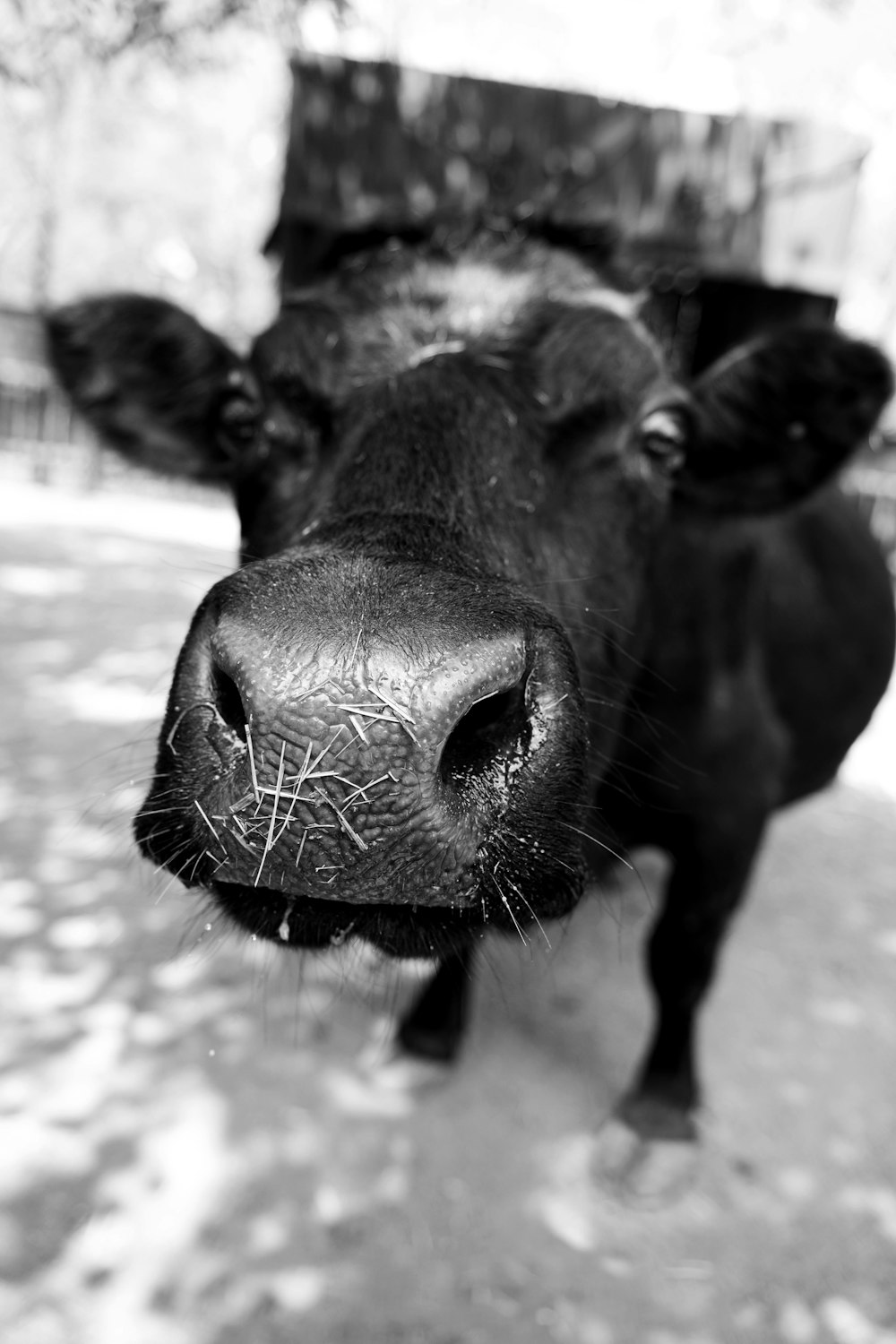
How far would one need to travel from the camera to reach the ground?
257cm

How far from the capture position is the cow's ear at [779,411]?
2766 millimetres

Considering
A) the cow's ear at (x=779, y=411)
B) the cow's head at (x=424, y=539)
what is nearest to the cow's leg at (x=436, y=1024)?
the cow's head at (x=424, y=539)

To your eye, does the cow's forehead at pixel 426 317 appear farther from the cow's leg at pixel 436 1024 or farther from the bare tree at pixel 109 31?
the cow's leg at pixel 436 1024

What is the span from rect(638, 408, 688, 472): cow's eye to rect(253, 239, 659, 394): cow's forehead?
0.12m

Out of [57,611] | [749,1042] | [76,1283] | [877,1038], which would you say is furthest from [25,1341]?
[57,611]

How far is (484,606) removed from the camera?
1372 millimetres

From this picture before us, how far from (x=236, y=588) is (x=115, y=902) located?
347cm

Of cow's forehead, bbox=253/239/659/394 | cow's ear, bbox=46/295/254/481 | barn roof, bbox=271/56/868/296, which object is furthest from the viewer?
barn roof, bbox=271/56/868/296

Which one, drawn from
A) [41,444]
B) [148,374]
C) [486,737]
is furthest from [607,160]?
[41,444]

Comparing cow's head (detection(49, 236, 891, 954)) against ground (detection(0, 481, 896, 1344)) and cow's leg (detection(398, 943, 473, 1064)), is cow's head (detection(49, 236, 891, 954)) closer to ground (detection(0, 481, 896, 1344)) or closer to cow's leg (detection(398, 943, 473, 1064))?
ground (detection(0, 481, 896, 1344))

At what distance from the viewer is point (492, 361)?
2.13m

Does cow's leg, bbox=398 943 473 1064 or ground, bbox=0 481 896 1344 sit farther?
cow's leg, bbox=398 943 473 1064

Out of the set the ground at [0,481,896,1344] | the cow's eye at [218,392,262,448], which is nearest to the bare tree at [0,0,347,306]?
the cow's eye at [218,392,262,448]

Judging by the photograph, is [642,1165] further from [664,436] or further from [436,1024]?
[664,436]
